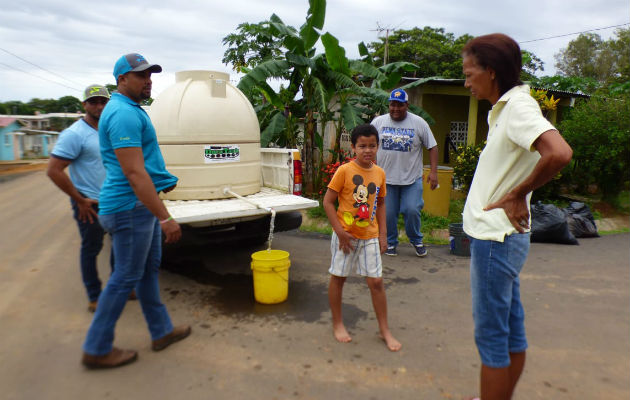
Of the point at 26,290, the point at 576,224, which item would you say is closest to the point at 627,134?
the point at 576,224

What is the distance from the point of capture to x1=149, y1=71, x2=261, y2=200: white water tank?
14.5 ft

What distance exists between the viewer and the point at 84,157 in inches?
133

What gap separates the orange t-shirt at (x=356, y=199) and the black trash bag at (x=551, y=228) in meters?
4.05

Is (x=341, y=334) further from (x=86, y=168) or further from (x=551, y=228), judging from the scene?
(x=551, y=228)

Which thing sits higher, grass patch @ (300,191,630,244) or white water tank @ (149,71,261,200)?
white water tank @ (149,71,261,200)

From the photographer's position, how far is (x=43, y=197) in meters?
11.3

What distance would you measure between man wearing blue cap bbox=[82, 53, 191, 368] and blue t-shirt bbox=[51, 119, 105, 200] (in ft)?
2.85

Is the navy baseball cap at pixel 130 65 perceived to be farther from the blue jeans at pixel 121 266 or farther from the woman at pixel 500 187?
the woman at pixel 500 187

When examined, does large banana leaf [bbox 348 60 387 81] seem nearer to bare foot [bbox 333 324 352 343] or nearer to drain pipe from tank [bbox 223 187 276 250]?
drain pipe from tank [bbox 223 187 276 250]

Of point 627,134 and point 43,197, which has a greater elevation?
point 627,134

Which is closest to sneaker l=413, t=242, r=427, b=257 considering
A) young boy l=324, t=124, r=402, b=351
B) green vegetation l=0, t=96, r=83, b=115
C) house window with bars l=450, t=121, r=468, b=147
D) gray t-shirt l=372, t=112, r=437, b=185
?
gray t-shirt l=372, t=112, r=437, b=185

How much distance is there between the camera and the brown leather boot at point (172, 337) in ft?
9.64

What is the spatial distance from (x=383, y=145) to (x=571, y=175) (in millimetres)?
5127

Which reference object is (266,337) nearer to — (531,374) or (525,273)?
(531,374)
